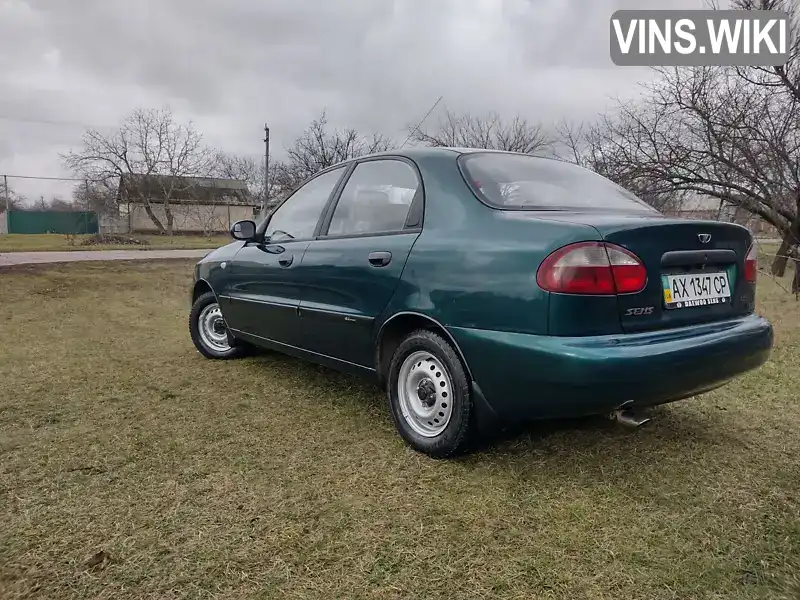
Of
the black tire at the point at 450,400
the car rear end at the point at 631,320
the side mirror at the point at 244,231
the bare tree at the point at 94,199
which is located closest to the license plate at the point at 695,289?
the car rear end at the point at 631,320

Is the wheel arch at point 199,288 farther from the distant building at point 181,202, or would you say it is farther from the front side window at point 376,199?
the distant building at point 181,202

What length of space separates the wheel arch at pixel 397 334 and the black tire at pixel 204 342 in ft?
6.31

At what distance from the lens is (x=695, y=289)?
230 centimetres

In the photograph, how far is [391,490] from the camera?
2.29 metres

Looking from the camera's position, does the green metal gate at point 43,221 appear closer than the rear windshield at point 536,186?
No

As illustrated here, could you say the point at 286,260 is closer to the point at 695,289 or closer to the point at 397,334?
the point at 397,334

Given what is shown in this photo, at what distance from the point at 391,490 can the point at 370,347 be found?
31.1 inches

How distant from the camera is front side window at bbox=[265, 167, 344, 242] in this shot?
3.42 m

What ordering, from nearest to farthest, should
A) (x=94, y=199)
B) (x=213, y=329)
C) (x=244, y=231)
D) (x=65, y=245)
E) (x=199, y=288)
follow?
(x=244, y=231) → (x=213, y=329) → (x=199, y=288) → (x=65, y=245) → (x=94, y=199)

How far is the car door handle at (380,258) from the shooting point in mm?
2697

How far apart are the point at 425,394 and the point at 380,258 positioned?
71 cm

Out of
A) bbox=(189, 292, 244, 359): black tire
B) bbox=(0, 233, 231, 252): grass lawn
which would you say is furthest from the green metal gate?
bbox=(189, 292, 244, 359): black tire

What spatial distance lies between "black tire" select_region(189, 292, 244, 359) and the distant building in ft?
84.9

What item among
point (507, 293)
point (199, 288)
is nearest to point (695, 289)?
point (507, 293)
